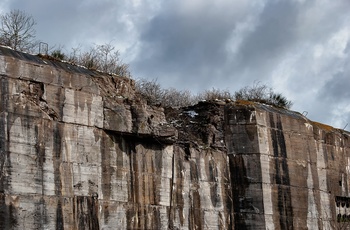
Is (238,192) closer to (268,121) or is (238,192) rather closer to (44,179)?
(268,121)

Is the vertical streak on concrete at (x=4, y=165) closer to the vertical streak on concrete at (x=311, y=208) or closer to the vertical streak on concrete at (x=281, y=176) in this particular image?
the vertical streak on concrete at (x=281, y=176)

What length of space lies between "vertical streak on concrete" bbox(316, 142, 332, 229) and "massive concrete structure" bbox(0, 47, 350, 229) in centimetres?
3

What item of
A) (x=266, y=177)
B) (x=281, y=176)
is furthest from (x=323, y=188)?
(x=266, y=177)

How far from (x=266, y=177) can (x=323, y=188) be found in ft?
6.39

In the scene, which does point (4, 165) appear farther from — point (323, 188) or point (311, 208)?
point (323, 188)

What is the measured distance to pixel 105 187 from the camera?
1256cm

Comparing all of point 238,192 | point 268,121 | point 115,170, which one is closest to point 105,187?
point 115,170

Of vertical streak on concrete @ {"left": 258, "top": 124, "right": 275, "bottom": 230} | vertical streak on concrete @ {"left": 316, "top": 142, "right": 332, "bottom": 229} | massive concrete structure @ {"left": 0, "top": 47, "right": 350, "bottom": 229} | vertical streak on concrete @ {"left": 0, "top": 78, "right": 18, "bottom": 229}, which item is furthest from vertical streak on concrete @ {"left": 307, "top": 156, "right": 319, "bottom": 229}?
vertical streak on concrete @ {"left": 0, "top": 78, "right": 18, "bottom": 229}

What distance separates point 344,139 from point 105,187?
7520 mm

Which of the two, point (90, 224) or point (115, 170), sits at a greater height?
point (115, 170)

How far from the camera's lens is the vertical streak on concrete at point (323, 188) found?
16.3m

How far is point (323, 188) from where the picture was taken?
1652 cm

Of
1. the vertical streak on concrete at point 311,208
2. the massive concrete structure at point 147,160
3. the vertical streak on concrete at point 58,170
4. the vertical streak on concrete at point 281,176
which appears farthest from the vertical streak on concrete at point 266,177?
the vertical streak on concrete at point 58,170

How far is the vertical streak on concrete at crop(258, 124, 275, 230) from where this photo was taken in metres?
15.0
